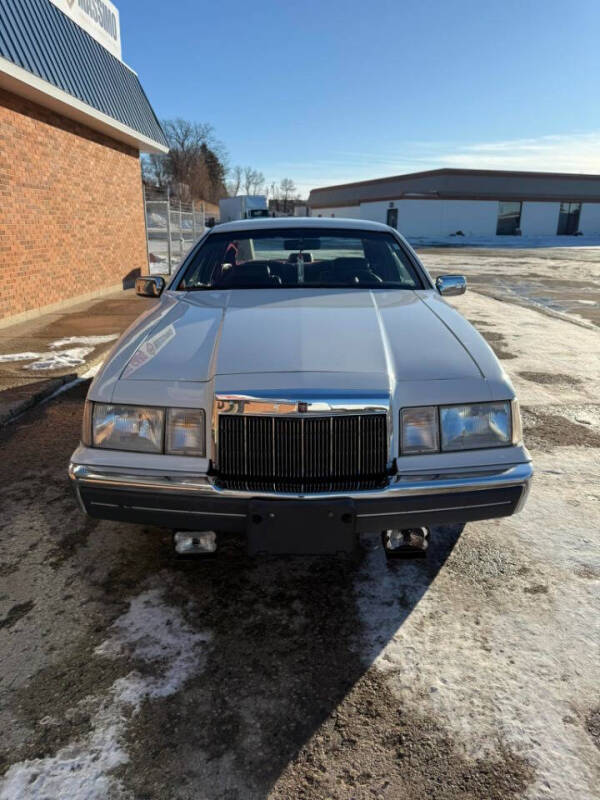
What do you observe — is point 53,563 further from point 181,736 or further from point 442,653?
point 442,653

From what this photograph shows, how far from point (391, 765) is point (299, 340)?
1.70m

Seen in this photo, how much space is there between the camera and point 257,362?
7.75 ft

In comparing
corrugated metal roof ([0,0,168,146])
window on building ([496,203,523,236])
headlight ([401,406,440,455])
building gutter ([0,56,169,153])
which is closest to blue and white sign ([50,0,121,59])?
corrugated metal roof ([0,0,168,146])

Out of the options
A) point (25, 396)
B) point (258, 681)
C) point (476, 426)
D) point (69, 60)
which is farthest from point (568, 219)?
point (258, 681)

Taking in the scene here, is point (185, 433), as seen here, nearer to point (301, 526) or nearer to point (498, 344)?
point (301, 526)

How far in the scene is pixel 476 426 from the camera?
2.38 meters

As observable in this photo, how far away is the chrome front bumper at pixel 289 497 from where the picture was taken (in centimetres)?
223

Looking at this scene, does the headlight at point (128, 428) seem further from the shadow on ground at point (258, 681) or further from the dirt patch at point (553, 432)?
the dirt patch at point (553, 432)

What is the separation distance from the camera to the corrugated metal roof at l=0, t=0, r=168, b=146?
8.02m

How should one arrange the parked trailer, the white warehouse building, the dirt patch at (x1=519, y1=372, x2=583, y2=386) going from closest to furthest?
the dirt patch at (x1=519, y1=372, x2=583, y2=386) < the white warehouse building < the parked trailer

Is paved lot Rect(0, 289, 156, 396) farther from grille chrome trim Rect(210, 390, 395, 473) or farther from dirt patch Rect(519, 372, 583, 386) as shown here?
dirt patch Rect(519, 372, 583, 386)

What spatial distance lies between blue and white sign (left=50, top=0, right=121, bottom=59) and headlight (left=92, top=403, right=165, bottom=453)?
11054mm

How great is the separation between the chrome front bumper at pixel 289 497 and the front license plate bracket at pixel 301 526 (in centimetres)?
4

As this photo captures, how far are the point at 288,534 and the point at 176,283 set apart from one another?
2.33 metres
